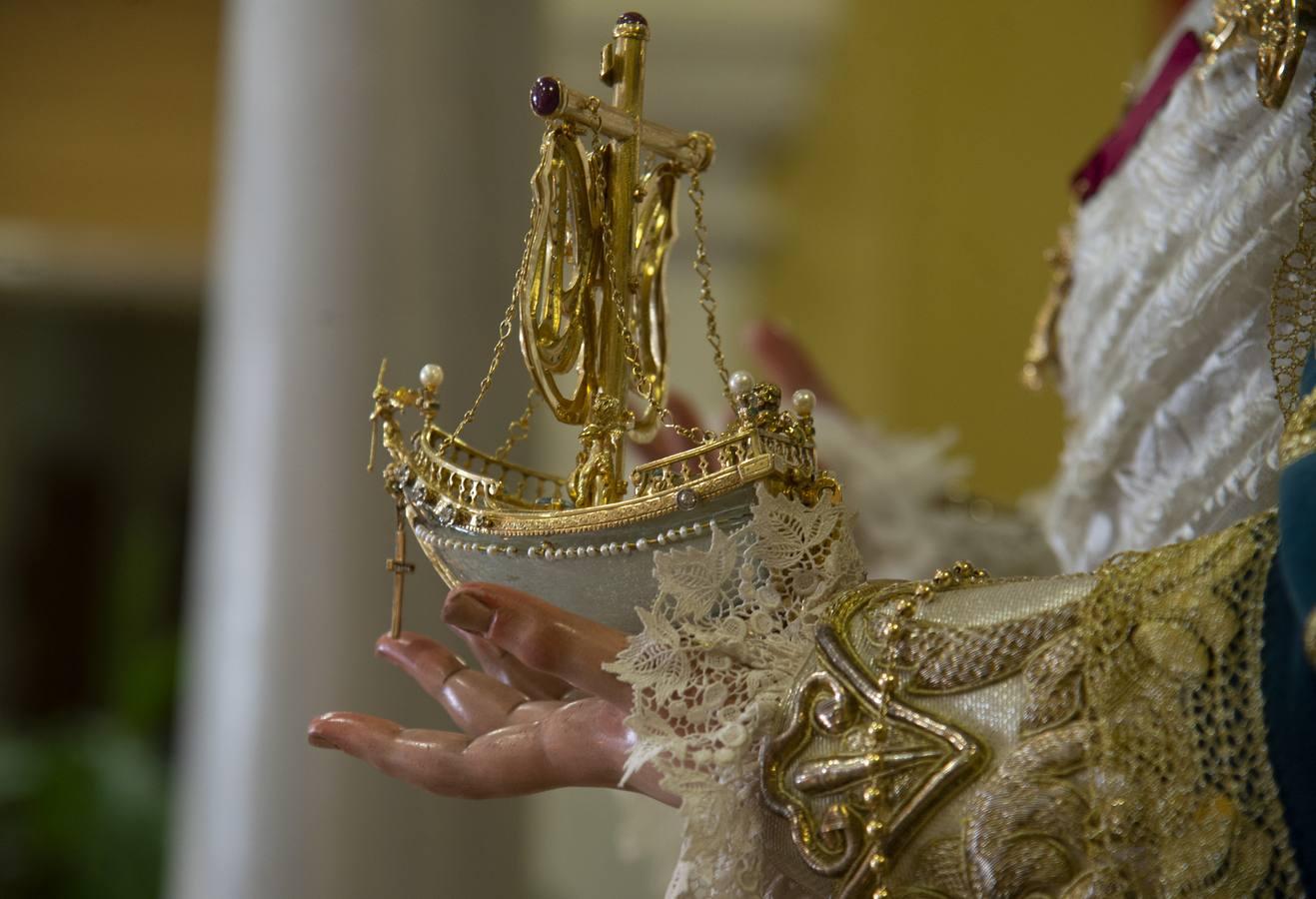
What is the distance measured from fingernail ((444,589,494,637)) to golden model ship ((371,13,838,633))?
0.23 ft

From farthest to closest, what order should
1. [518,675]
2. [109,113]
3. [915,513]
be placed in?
[109,113] → [915,513] → [518,675]

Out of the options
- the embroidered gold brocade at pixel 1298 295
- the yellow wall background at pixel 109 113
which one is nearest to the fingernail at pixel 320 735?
the embroidered gold brocade at pixel 1298 295

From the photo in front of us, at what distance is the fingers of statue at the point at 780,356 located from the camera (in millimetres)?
1370

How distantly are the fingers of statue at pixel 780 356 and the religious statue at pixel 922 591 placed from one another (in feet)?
1.44

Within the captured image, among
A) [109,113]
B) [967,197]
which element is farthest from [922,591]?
[109,113]

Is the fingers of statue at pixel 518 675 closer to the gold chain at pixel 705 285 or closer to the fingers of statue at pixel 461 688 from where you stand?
the fingers of statue at pixel 461 688

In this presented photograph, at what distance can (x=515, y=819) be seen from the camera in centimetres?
134

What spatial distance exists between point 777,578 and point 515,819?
30.3 inches

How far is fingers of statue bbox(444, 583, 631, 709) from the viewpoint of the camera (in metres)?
0.63

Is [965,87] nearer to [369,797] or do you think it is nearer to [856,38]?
[856,38]

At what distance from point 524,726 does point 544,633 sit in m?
0.05

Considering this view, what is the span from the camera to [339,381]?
131cm

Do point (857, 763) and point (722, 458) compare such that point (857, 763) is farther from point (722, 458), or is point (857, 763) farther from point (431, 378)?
point (431, 378)

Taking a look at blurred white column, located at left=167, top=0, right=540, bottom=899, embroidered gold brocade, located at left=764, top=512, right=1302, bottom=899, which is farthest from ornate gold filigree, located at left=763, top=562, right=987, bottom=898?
blurred white column, located at left=167, top=0, right=540, bottom=899
